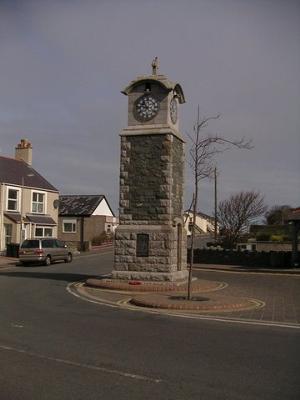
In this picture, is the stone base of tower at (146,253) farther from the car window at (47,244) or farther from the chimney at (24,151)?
the chimney at (24,151)

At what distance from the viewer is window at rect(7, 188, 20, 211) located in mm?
43469

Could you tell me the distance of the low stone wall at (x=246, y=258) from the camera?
32.4 m

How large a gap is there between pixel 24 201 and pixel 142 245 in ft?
84.9

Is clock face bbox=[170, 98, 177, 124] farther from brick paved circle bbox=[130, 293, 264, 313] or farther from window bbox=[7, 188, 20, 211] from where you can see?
window bbox=[7, 188, 20, 211]

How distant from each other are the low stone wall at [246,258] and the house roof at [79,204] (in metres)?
27.5

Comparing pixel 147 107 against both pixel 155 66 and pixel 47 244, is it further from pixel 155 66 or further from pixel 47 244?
pixel 47 244

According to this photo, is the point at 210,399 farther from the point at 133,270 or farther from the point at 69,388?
the point at 133,270

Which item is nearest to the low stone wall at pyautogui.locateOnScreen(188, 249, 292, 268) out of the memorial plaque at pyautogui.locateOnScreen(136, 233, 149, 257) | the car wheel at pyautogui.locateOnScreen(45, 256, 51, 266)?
the car wheel at pyautogui.locateOnScreen(45, 256, 51, 266)

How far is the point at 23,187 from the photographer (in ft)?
146

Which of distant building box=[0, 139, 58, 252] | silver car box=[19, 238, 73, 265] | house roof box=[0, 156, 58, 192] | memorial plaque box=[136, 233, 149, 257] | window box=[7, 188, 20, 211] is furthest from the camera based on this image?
house roof box=[0, 156, 58, 192]

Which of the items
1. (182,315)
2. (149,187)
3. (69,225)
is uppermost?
(149,187)

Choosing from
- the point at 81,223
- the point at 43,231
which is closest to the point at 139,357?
the point at 43,231

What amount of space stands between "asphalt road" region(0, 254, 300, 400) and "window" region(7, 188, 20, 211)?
30.9 meters

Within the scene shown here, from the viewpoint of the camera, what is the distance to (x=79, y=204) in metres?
64.4
